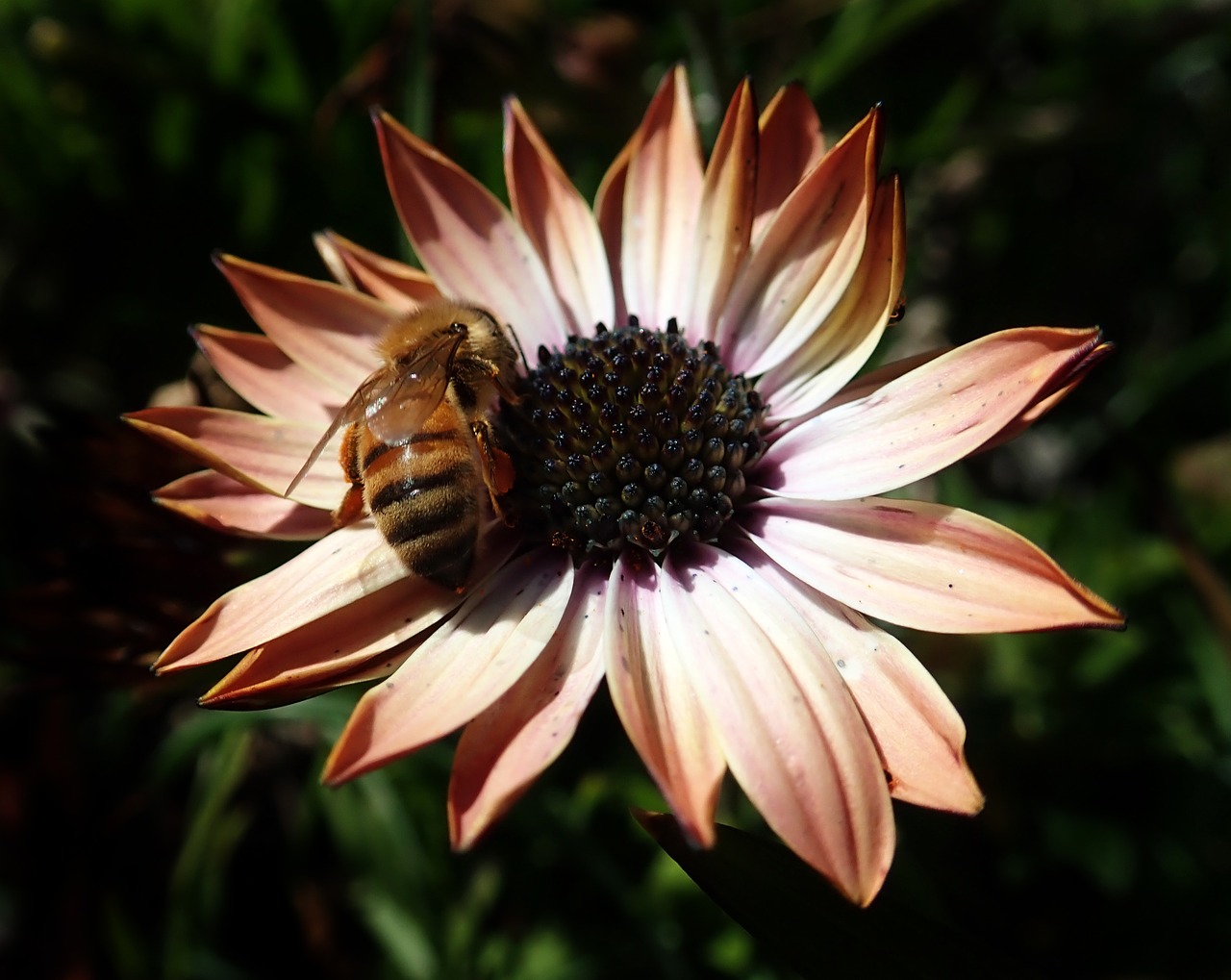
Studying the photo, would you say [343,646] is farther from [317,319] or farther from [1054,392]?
[1054,392]

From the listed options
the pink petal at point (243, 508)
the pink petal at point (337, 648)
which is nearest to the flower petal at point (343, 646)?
the pink petal at point (337, 648)

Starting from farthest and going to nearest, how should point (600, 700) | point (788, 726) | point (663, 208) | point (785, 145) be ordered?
point (600, 700), point (663, 208), point (785, 145), point (788, 726)

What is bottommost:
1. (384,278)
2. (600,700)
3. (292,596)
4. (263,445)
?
(600,700)

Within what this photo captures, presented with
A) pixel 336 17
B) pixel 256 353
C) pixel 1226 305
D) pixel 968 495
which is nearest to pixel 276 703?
pixel 256 353

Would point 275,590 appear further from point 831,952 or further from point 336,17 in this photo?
point 336,17

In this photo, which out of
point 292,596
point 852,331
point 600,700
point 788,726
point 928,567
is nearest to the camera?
point 788,726

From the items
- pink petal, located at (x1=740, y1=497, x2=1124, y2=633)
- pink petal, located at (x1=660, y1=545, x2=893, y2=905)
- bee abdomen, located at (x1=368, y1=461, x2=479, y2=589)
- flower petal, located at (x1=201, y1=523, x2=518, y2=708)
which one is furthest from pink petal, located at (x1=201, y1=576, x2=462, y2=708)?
pink petal, located at (x1=740, y1=497, x2=1124, y2=633)

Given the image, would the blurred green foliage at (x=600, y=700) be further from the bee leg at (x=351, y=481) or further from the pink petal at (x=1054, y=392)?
the pink petal at (x=1054, y=392)

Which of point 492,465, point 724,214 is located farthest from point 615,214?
point 492,465
